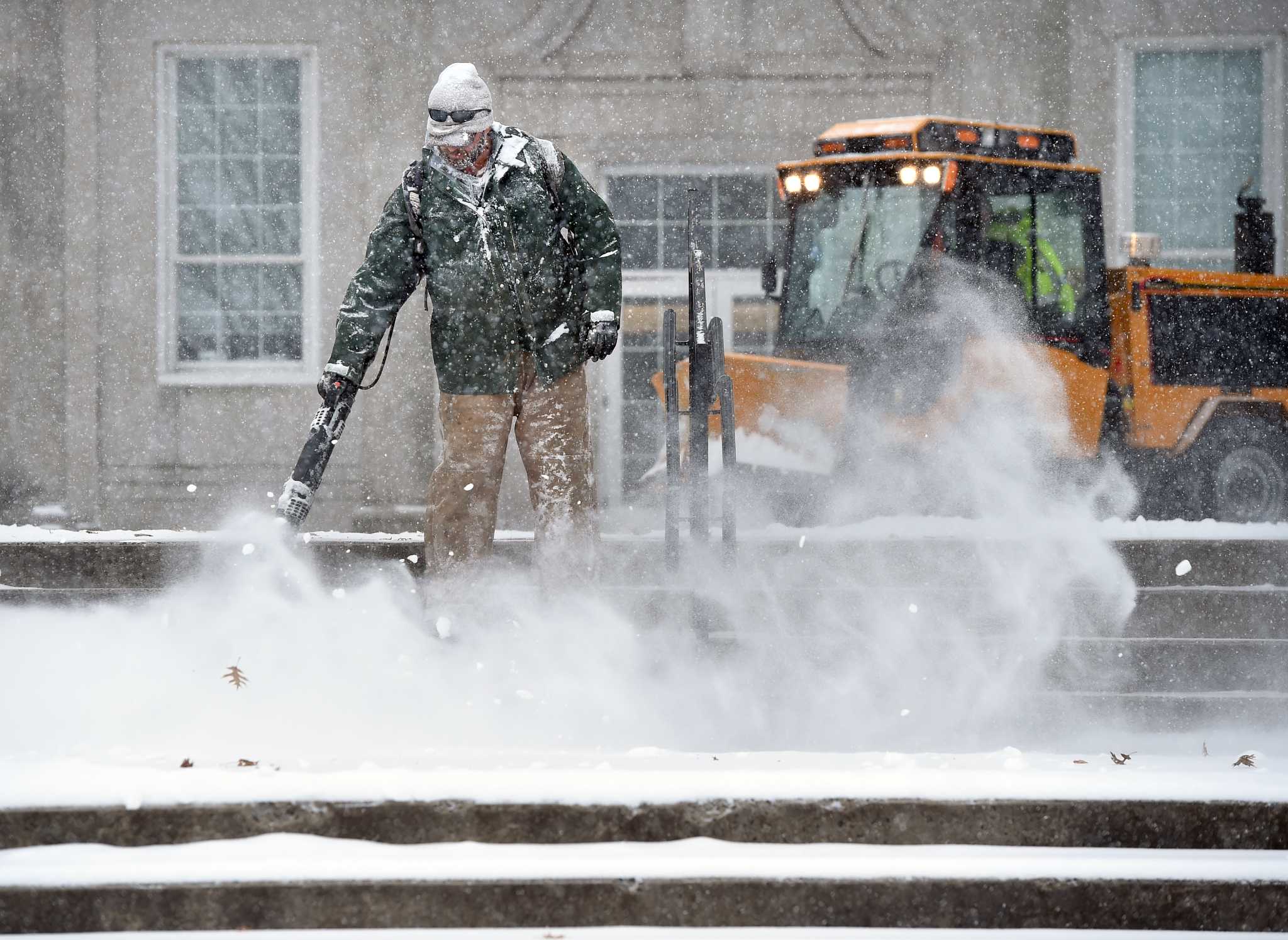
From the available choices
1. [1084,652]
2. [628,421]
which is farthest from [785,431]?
[628,421]

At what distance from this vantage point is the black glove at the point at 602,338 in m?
5.02

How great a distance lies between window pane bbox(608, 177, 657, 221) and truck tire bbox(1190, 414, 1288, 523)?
5.59 metres

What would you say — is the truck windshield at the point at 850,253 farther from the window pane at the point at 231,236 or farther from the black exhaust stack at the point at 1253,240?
the window pane at the point at 231,236

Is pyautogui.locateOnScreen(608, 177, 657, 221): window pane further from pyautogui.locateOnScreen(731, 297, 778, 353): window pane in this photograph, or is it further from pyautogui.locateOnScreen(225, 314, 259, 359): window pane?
pyautogui.locateOnScreen(225, 314, 259, 359): window pane

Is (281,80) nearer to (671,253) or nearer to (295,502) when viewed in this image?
(671,253)

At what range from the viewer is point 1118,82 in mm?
12461

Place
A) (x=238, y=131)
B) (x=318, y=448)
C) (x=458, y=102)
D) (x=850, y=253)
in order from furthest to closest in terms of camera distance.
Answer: (x=238, y=131) < (x=850, y=253) < (x=318, y=448) < (x=458, y=102)

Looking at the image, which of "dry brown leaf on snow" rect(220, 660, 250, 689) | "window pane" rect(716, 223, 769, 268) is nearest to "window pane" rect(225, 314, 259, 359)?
"window pane" rect(716, 223, 769, 268)

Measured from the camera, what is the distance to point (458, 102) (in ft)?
15.9

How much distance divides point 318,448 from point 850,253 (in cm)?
477

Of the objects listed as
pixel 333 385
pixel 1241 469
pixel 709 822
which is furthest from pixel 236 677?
pixel 1241 469

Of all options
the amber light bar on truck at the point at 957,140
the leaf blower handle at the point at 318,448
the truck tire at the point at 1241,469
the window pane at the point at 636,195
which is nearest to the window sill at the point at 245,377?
the window pane at the point at 636,195

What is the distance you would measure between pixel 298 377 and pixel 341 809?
32.4 feet

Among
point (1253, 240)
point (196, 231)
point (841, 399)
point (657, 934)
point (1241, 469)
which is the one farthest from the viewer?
point (196, 231)
